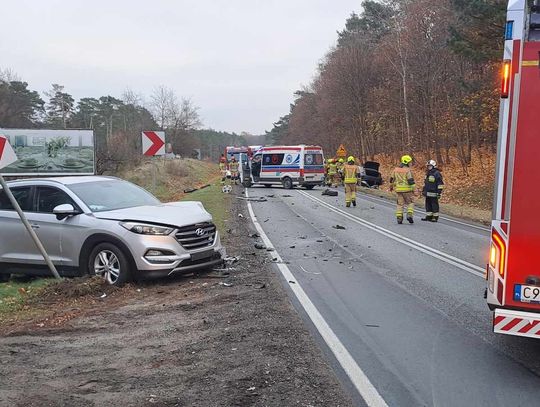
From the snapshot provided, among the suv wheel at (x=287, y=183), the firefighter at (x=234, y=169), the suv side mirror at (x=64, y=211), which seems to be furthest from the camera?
the firefighter at (x=234, y=169)

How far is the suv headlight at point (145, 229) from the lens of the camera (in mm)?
7840

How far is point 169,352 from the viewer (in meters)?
5.25

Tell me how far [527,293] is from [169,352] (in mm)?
3223

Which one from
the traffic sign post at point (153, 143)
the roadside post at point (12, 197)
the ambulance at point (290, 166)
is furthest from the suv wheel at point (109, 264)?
the ambulance at point (290, 166)

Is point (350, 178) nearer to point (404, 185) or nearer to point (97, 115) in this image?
point (404, 185)

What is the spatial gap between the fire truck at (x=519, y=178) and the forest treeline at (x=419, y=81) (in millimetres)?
17834

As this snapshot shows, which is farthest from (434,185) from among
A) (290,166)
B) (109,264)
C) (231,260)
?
(290,166)

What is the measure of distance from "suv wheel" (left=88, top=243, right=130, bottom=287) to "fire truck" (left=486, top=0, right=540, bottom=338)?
16.9ft

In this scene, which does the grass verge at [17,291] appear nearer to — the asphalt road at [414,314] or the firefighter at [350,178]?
the asphalt road at [414,314]

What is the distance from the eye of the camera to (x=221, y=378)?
454cm

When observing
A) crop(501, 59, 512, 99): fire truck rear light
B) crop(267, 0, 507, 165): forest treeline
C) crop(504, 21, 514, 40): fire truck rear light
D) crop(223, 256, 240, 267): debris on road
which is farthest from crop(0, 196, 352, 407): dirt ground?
crop(267, 0, 507, 165): forest treeline

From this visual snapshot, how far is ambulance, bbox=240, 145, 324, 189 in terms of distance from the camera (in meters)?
34.0

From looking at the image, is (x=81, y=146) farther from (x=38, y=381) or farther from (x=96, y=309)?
(x=38, y=381)

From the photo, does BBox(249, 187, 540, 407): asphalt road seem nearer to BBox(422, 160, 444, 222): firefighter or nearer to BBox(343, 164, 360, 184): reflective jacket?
BBox(422, 160, 444, 222): firefighter
